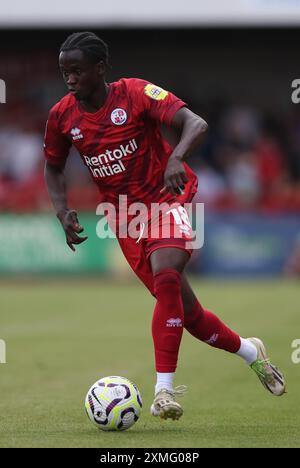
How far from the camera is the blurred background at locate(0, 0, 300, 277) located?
772 inches

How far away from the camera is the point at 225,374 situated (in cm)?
899

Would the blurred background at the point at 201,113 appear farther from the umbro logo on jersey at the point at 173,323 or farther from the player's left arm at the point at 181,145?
the umbro logo on jersey at the point at 173,323

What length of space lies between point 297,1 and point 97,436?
1632cm

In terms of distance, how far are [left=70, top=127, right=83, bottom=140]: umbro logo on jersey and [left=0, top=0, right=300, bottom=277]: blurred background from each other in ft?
41.8

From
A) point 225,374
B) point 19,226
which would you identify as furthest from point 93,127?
point 19,226

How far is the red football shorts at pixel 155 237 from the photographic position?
6496mm

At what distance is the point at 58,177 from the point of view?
7070mm

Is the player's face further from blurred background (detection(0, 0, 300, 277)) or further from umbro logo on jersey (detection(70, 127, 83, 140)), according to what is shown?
blurred background (detection(0, 0, 300, 277))

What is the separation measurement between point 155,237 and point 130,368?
2.87 metres

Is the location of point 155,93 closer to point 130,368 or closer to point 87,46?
point 87,46

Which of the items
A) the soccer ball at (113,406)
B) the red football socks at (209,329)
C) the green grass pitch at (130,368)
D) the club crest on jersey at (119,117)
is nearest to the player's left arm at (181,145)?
the club crest on jersey at (119,117)

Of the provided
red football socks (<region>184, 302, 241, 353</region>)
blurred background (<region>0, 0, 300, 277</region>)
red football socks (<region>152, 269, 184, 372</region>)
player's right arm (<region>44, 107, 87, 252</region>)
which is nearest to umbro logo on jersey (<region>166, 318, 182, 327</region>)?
red football socks (<region>152, 269, 184, 372</region>)

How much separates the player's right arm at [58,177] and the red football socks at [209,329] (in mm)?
865

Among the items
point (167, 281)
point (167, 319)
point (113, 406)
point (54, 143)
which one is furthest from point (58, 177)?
point (113, 406)
